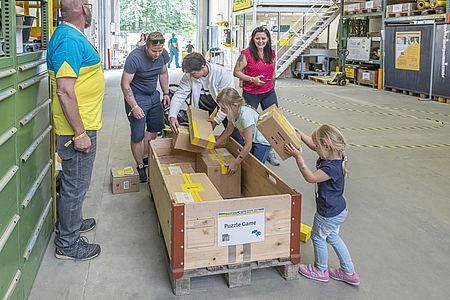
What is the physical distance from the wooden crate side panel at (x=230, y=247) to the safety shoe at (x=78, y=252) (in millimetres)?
856

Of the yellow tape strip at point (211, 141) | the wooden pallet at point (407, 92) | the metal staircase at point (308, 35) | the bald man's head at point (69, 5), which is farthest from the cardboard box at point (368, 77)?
the bald man's head at point (69, 5)

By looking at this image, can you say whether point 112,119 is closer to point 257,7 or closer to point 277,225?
point 277,225

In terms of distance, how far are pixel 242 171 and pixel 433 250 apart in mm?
1743

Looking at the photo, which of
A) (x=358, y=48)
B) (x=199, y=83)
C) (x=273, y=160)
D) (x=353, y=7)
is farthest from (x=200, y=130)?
(x=353, y=7)

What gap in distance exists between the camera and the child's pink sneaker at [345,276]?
3068mm

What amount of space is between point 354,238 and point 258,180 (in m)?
0.89

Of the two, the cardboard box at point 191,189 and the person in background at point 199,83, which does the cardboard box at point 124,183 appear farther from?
the cardboard box at point 191,189

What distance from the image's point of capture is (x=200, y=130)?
4.65 metres

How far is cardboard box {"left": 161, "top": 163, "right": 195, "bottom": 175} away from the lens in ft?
14.9

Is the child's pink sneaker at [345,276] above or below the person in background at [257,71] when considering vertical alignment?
below

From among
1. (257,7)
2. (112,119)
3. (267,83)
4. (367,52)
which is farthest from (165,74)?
(257,7)

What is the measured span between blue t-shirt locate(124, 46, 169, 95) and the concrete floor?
1019mm

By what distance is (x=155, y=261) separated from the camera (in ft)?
11.1

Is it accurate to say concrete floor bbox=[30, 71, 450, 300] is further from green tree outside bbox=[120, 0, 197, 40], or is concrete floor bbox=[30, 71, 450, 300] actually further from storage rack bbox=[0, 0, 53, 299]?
green tree outside bbox=[120, 0, 197, 40]
